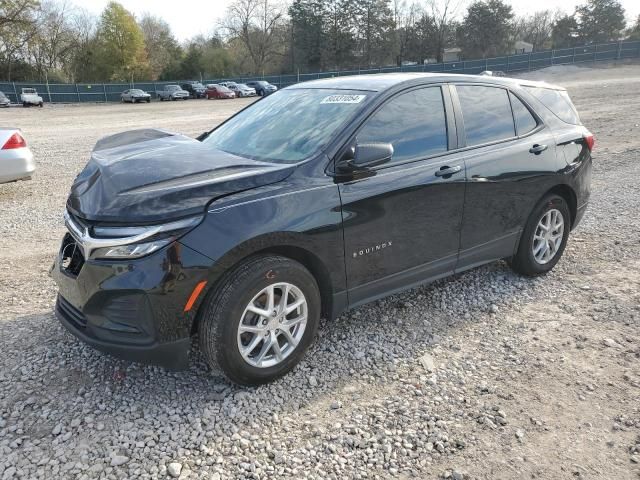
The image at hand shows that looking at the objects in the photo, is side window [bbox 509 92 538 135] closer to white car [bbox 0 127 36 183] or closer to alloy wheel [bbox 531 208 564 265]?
→ alloy wheel [bbox 531 208 564 265]

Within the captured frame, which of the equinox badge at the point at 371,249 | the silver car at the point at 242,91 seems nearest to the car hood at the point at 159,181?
the equinox badge at the point at 371,249

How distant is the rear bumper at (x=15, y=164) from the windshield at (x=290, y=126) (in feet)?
14.8

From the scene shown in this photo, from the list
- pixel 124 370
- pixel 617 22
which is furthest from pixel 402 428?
pixel 617 22

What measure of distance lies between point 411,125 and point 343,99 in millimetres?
533

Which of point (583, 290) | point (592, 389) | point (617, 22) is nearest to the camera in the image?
point (592, 389)

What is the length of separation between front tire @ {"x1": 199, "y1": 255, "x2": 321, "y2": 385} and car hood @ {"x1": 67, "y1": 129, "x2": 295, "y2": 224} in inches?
18.7

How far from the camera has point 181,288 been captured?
268 centimetres

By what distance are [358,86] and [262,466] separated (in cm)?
269

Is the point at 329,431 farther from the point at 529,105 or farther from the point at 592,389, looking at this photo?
the point at 529,105

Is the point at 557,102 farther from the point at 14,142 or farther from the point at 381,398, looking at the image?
the point at 14,142

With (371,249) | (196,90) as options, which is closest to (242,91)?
(196,90)

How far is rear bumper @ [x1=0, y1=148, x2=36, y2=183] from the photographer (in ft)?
23.3

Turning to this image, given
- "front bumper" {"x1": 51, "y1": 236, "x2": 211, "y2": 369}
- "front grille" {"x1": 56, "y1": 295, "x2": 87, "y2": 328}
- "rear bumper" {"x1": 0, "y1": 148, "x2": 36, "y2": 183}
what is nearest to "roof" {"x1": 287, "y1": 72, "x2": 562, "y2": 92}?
"front bumper" {"x1": 51, "y1": 236, "x2": 211, "y2": 369}

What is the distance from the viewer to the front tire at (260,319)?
9.27 feet
